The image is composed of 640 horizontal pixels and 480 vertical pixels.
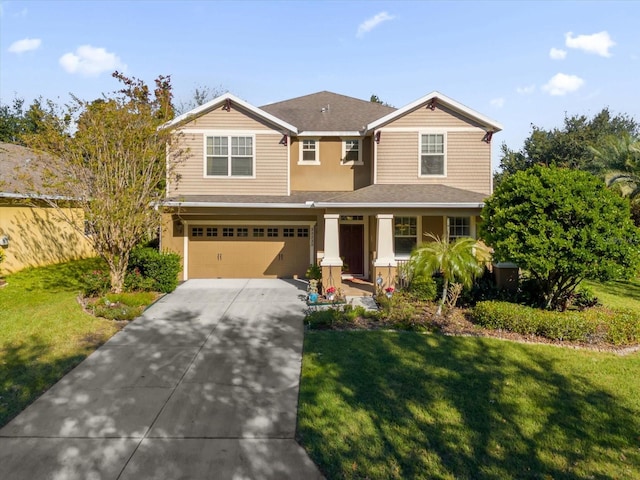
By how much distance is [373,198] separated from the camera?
1241 centimetres

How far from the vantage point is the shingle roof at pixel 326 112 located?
15.3 meters

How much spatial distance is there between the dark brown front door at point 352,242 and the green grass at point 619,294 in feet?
25.3

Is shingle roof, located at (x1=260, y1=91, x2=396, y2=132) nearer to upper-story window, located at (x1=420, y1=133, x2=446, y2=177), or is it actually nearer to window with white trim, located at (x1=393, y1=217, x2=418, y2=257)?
upper-story window, located at (x1=420, y1=133, x2=446, y2=177)

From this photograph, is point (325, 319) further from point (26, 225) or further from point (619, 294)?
point (26, 225)

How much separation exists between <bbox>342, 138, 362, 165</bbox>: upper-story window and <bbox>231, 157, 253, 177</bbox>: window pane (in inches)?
144

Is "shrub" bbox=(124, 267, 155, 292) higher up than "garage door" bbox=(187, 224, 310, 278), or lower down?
lower down

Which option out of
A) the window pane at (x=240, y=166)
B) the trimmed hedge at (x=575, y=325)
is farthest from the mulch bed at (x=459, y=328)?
the window pane at (x=240, y=166)

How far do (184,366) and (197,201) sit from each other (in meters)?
7.82

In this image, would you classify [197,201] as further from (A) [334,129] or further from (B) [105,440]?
(B) [105,440]

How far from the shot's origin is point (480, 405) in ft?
17.5

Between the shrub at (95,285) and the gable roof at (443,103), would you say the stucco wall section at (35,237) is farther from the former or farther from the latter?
the gable roof at (443,103)

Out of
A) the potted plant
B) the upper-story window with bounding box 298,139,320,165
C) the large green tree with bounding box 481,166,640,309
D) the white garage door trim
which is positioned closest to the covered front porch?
the potted plant

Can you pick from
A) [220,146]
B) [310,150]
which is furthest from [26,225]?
[310,150]

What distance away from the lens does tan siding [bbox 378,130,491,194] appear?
14.4m
